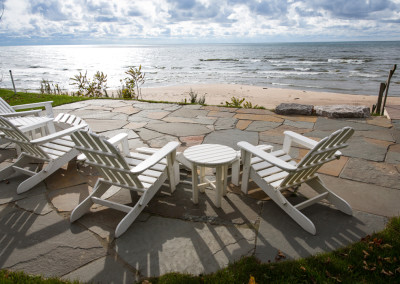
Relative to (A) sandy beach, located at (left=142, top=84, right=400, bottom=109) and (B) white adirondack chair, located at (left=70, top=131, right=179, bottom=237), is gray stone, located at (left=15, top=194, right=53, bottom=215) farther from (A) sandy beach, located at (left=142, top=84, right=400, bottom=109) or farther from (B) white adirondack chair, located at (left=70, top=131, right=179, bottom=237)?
(A) sandy beach, located at (left=142, top=84, right=400, bottom=109)

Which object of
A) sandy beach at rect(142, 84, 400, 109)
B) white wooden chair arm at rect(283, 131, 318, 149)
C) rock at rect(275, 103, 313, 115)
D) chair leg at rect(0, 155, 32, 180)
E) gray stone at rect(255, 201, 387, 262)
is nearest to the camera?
gray stone at rect(255, 201, 387, 262)

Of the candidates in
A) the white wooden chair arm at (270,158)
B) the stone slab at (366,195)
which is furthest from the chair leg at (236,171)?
the stone slab at (366,195)

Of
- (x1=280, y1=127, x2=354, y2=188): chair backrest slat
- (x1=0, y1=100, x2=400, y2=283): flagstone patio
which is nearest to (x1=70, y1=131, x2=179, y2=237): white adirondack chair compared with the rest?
(x1=0, y1=100, x2=400, y2=283): flagstone patio

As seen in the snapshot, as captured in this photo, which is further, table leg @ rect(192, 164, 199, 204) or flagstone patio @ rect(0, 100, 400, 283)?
table leg @ rect(192, 164, 199, 204)

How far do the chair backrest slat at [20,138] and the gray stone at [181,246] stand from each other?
1.62m

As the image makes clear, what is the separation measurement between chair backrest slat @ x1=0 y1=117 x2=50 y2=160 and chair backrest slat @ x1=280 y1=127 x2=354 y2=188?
2.88 metres

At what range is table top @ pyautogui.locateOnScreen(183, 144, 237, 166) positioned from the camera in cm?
275

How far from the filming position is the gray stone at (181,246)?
7.06 ft

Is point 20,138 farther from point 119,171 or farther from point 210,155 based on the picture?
point 210,155

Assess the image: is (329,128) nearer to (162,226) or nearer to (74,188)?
(162,226)

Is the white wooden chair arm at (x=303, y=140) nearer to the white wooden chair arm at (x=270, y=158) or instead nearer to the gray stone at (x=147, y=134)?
the white wooden chair arm at (x=270, y=158)

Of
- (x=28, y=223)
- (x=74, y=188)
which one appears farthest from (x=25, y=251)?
(x=74, y=188)

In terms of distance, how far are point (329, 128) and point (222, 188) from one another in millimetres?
3653

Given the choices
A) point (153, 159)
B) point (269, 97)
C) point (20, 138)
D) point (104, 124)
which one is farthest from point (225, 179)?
point (269, 97)
